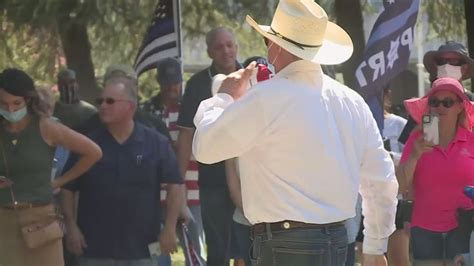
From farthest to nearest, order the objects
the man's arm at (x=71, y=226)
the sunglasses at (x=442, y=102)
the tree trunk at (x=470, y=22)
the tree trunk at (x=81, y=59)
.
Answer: the tree trunk at (x=81, y=59) → the tree trunk at (x=470, y=22) → the man's arm at (x=71, y=226) → the sunglasses at (x=442, y=102)

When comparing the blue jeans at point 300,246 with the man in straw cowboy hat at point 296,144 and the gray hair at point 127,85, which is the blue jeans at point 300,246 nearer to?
the man in straw cowboy hat at point 296,144

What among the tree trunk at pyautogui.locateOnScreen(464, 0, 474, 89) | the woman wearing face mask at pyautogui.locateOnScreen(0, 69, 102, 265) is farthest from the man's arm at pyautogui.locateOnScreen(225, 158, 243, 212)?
the tree trunk at pyautogui.locateOnScreen(464, 0, 474, 89)

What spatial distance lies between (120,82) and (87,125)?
0.50 m

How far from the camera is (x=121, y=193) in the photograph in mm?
7727

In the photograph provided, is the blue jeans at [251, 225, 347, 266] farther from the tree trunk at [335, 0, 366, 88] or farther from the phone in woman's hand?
the tree trunk at [335, 0, 366, 88]

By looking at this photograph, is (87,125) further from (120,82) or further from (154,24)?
(154,24)

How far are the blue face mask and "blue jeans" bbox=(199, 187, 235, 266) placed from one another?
6.24ft

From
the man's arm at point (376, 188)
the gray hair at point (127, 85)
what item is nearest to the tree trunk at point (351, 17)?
the gray hair at point (127, 85)

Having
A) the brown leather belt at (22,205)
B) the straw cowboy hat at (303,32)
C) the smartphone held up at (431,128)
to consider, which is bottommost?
the brown leather belt at (22,205)

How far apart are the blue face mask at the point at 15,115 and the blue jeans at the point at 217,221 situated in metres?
1.90

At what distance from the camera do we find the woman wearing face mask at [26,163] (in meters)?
7.64

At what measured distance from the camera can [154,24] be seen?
1263 cm

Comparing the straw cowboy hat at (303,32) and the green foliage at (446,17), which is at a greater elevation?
the straw cowboy hat at (303,32)

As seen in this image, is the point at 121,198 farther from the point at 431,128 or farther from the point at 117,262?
the point at 431,128
